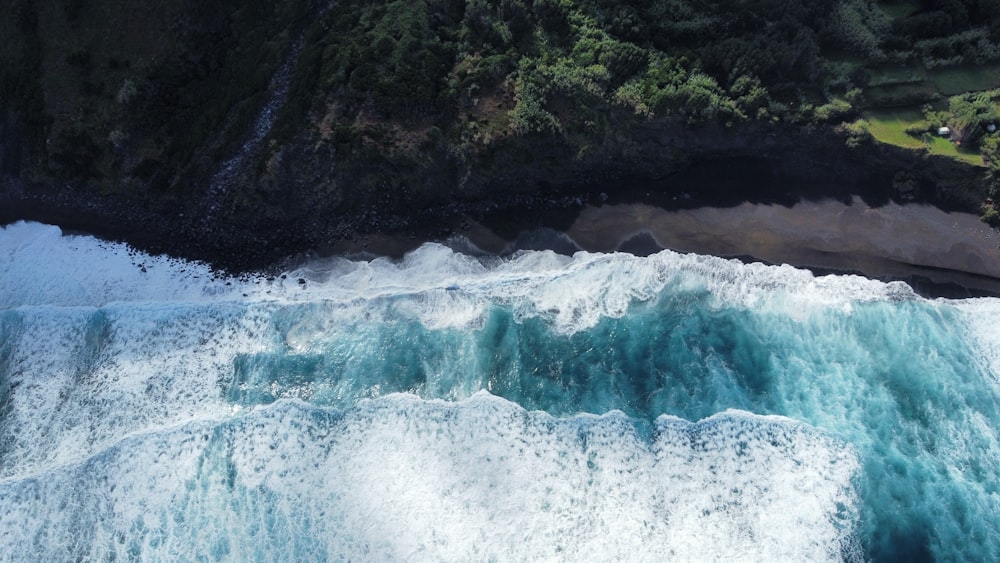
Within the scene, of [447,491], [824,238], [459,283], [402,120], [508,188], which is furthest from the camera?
[508,188]

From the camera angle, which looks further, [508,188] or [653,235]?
[508,188]

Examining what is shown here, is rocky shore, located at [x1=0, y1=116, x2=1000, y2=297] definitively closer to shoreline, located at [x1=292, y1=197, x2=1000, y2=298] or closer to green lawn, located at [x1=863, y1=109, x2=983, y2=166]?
shoreline, located at [x1=292, y1=197, x2=1000, y2=298]

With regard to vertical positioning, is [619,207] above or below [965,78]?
below

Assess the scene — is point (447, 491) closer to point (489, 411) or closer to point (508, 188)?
point (489, 411)

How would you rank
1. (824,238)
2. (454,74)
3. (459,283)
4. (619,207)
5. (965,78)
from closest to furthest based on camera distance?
(459,283) → (824,238) → (454,74) → (619,207) → (965,78)

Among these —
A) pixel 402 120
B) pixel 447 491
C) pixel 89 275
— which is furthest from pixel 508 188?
pixel 89 275

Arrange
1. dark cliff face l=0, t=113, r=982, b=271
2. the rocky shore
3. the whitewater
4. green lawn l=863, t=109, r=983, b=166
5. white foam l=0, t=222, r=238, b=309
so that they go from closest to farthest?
the whitewater < green lawn l=863, t=109, r=983, b=166 < the rocky shore < white foam l=0, t=222, r=238, b=309 < dark cliff face l=0, t=113, r=982, b=271

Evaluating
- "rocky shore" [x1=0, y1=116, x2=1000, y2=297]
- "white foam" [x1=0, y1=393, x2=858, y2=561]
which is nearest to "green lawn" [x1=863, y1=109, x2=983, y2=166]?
"rocky shore" [x1=0, y1=116, x2=1000, y2=297]
